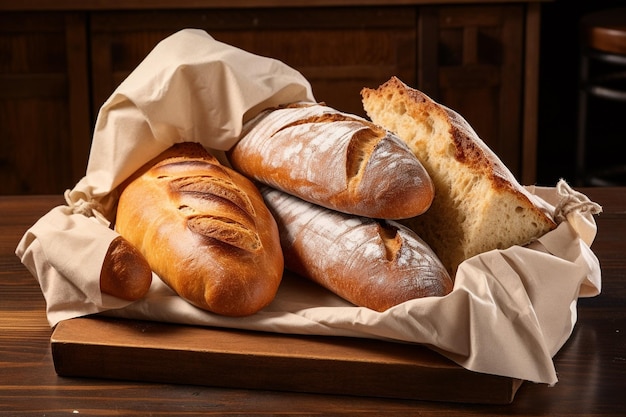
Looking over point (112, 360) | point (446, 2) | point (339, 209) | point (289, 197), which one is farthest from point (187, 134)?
point (446, 2)

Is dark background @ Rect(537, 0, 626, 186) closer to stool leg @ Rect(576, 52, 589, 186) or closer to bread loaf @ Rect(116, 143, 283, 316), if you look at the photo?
stool leg @ Rect(576, 52, 589, 186)

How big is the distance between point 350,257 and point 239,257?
11cm

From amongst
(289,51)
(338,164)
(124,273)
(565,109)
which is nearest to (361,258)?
(338,164)

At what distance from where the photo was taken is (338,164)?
103 cm

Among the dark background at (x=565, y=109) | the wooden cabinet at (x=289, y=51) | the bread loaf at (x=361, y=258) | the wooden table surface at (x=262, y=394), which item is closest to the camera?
the wooden table surface at (x=262, y=394)

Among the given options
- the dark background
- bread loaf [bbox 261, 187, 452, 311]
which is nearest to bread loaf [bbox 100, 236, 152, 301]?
bread loaf [bbox 261, 187, 452, 311]

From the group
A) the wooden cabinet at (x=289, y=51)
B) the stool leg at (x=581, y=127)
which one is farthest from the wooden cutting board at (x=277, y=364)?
the stool leg at (x=581, y=127)

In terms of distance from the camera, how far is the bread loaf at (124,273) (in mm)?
934

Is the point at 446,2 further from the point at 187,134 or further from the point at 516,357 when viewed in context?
the point at 516,357

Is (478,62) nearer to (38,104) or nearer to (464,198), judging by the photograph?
(38,104)

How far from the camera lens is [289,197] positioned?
1.12 meters

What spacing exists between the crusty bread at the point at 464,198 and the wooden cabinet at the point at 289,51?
5.13 feet

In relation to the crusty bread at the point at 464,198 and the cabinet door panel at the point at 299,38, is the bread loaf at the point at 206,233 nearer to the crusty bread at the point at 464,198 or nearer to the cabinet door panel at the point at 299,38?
the crusty bread at the point at 464,198

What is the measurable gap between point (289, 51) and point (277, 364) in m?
1.90
